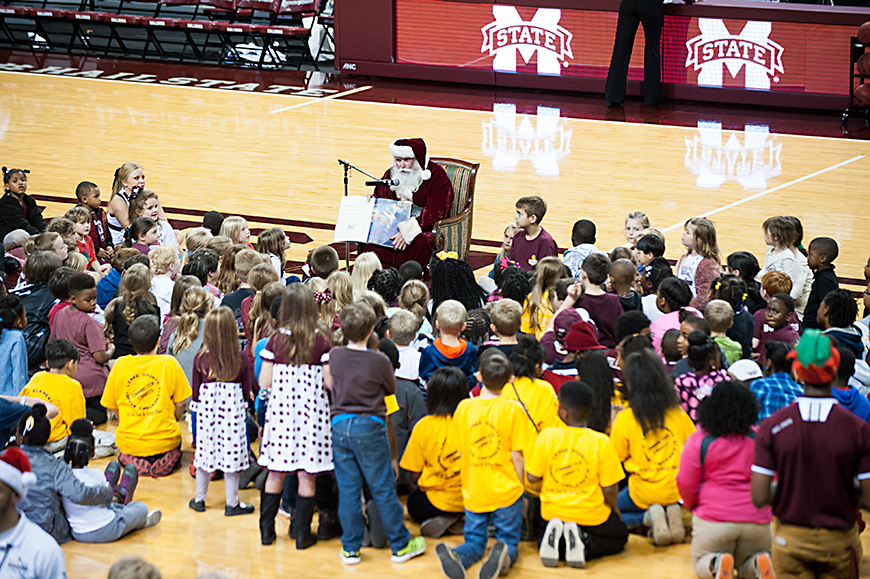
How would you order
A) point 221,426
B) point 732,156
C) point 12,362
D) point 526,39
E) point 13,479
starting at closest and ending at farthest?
1. point 13,479
2. point 221,426
3. point 12,362
4. point 732,156
5. point 526,39

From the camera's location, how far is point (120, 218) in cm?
848

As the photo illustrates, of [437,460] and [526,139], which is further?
[526,139]

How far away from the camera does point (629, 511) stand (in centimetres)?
470

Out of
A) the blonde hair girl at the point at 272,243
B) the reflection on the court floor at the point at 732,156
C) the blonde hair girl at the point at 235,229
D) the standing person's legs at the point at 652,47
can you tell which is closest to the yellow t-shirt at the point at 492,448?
the blonde hair girl at the point at 272,243

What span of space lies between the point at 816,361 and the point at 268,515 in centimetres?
250

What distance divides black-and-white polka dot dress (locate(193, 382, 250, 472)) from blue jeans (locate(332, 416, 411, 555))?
621 mm

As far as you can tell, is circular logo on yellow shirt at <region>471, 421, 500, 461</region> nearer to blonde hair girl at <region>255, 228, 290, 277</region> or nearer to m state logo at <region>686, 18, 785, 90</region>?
blonde hair girl at <region>255, 228, 290, 277</region>

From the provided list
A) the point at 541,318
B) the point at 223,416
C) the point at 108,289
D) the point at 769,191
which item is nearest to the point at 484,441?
the point at 223,416

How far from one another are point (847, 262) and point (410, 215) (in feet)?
12.5

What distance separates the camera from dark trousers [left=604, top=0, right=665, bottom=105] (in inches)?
563

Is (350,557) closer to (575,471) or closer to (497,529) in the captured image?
(497,529)

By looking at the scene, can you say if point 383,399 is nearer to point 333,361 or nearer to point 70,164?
point 333,361

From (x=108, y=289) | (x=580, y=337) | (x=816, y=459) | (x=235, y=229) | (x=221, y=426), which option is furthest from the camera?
(x=235, y=229)

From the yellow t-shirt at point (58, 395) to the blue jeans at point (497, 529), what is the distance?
213cm
